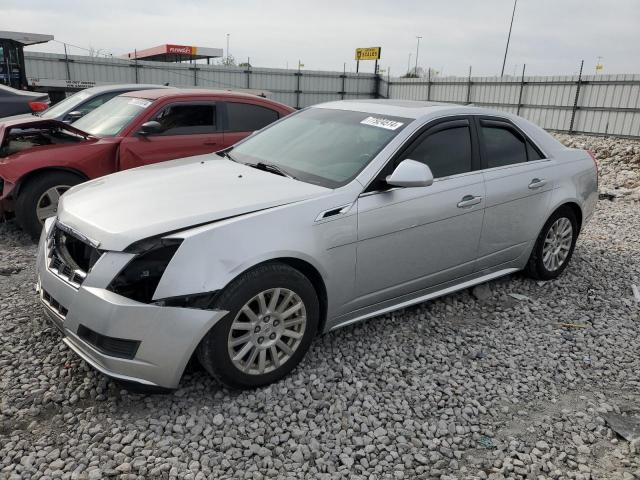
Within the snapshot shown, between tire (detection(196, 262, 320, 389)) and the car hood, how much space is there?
0.42 metres

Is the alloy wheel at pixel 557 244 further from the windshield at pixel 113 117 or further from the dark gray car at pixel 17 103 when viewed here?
the dark gray car at pixel 17 103

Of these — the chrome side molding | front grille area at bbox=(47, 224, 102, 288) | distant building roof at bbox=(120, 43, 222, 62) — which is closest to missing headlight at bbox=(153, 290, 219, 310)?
front grille area at bbox=(47, 224, 102, 288)

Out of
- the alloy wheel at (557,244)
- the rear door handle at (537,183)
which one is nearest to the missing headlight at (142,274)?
→ the rear door handle at (537,183)

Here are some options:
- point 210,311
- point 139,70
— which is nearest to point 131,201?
point 210,311

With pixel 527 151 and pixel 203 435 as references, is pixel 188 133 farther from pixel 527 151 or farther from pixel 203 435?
pixel 203 435

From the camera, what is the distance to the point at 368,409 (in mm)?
3098

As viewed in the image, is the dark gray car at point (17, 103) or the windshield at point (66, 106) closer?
the windshield at point (66, 106)

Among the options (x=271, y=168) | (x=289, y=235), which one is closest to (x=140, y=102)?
(x=271, y=168)

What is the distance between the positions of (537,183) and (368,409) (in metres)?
2.71

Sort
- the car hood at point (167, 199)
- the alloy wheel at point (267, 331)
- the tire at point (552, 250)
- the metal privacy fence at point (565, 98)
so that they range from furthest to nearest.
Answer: the metal privacy fence at point (565, 98) < the tire at point (552, 250) < the alloy wheel at point (267, 331) < the car hood at point (167, 199)

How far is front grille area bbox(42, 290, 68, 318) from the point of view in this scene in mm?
2967

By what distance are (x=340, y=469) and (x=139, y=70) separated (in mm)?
23962

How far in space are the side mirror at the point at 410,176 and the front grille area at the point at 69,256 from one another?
1.82m

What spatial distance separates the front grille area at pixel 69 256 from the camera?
2904mm
